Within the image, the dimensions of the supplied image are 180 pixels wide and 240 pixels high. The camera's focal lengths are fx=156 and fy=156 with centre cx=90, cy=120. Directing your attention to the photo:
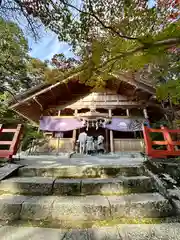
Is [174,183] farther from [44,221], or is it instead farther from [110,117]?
[110,117]

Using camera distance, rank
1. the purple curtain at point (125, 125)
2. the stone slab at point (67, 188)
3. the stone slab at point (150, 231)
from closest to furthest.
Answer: the stone slab at point (150, 231), the stone slab at point (67, 188), the purple curtain at point (125, 125)

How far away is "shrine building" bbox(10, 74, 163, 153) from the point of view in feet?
31.0

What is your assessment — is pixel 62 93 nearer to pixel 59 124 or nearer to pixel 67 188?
pixel 59 124

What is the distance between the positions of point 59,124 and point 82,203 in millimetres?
7919

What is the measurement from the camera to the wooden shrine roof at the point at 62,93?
970 centimetres

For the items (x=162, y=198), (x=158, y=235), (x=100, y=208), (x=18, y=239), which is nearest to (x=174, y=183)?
(x=162, y=198)

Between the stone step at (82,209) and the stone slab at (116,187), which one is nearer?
the stone step at (82,209)

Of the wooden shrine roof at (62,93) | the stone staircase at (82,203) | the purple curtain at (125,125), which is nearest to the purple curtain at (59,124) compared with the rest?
the wooden shrine roof at (62,93)

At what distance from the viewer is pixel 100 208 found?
2027mm

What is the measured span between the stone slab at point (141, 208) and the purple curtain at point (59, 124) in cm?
761

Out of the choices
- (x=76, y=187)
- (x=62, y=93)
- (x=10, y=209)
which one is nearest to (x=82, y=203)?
(x=76, y=187)

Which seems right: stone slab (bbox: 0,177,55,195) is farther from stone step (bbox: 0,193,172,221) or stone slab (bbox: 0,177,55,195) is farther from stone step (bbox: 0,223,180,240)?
stone step (bbox: 0,223,180,240)

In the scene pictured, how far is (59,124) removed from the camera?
32.0 ft

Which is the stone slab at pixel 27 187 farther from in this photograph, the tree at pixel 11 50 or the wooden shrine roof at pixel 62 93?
the wooden shrine roof at pixel 62 93
